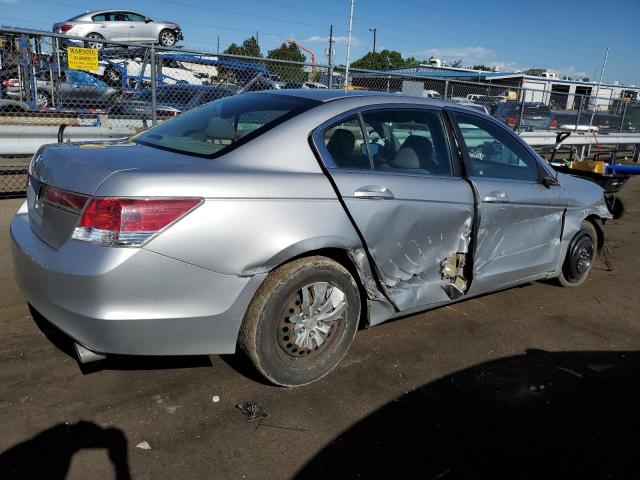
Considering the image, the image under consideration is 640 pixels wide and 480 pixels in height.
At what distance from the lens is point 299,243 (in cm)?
273

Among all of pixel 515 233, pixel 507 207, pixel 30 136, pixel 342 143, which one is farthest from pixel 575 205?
pixel 30 136

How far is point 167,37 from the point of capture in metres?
20.1

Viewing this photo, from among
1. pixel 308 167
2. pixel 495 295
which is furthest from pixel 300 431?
pixel 495 295

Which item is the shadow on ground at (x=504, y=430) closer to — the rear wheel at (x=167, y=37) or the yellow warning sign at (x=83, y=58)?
the yellow warning sign at (x=83, y=58)

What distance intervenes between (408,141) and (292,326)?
1568mm

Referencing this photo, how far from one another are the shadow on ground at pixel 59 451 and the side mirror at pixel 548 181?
141 inches

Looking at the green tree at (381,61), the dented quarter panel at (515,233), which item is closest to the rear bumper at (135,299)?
the dented quarter panel at (515,233)

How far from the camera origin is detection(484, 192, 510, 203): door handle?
3.70 meters

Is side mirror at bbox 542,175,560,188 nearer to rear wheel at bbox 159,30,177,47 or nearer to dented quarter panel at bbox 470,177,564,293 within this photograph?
dented quarter panel at bbox 470,177,564,293

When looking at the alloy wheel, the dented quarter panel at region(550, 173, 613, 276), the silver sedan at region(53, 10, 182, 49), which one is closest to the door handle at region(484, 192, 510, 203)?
the dented quarter panel at region(550, 173, 613, 276)

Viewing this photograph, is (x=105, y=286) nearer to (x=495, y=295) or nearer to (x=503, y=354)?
(x=503, y=354)

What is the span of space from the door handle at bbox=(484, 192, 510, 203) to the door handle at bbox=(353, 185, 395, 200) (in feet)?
3.11

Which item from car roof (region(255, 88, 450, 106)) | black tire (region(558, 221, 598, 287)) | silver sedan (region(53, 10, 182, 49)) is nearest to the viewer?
car roof (region(255, 88, 450, 106))

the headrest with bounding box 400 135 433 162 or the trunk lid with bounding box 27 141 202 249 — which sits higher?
the headrest with bounding box 400 135 433 162
